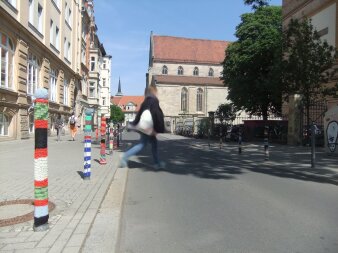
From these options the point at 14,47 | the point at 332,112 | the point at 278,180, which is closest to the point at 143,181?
the point at 278,180

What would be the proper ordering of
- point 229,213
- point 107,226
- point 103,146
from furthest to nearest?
point 103,146
point 229,213
point 107,226

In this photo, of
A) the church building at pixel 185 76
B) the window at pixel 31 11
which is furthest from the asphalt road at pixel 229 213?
the church building at pixel 185 76

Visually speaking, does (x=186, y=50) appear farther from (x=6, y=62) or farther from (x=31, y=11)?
(x=6, y=62)

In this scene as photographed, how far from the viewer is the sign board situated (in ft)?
63.0

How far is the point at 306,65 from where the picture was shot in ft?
55.7

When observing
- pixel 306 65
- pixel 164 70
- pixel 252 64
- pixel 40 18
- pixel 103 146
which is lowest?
pixel 103 146

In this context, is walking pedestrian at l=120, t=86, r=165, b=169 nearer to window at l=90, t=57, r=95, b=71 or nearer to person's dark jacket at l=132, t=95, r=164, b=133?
person's dark jacket at l=132, t=95, r=164, b=133

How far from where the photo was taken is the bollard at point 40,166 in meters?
5.54

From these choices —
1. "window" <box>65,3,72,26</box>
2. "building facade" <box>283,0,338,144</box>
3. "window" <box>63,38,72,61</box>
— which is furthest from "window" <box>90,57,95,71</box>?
"building facade" <box>283,0,338,144</box>

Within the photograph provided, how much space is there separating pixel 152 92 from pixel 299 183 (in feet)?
17.3

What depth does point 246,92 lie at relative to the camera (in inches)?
1804

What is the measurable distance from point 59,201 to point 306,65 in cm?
1239

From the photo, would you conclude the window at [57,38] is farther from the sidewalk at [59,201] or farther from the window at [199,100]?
the window at [199,100]

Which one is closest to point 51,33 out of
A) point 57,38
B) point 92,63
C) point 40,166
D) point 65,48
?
point 57,38
